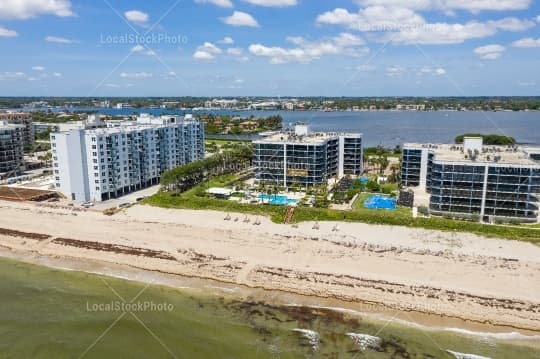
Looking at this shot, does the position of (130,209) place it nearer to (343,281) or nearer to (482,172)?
(343,281)

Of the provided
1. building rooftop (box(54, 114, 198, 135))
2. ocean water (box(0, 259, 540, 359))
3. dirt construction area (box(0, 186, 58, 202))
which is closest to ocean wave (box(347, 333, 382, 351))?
ocean water (box(0, 259, 540, 359))

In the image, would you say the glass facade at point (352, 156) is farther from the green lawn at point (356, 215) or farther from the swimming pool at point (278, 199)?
the swimming pool at point (278, 199)

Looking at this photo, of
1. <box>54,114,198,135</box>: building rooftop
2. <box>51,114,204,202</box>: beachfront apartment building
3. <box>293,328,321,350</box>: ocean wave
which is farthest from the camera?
<box>54,114,198,135</box>: building rooftop

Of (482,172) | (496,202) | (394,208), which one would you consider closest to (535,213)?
(496,202)

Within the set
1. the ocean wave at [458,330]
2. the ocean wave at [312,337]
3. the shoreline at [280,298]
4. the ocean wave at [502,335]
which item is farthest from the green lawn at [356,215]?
the ocean wave at [312,337]

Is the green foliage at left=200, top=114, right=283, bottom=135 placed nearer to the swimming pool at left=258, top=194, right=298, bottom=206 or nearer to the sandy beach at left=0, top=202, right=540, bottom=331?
the swimming pool at left=258, top=194, right=298, bottom=206

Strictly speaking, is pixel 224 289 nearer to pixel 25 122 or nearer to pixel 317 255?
pixel 317 255
